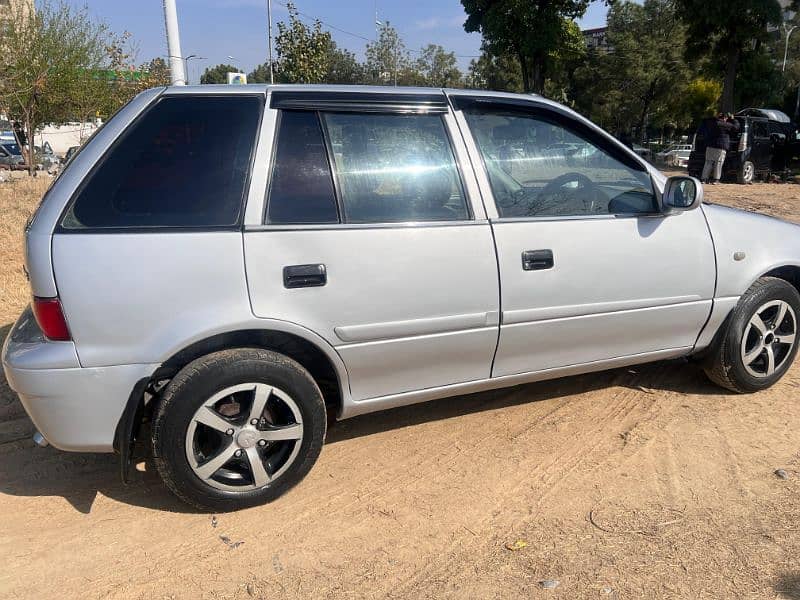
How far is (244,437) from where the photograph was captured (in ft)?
9.50

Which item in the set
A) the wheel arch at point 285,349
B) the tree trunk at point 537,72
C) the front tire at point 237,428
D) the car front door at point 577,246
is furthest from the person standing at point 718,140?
the front tire at point 237,428

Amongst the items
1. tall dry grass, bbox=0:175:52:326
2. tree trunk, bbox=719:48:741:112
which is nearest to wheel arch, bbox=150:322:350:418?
tall dry grass, bbox=0:175:52:326

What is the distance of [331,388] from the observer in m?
3.33

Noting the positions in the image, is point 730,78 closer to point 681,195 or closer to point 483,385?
point 681,195

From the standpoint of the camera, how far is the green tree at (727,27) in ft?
78.6

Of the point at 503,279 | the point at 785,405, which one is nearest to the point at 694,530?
the point at 503,279

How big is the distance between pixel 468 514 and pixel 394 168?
169 cm

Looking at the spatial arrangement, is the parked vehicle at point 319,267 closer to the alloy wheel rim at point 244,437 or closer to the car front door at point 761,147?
the alloy wheel rim at point 244,437

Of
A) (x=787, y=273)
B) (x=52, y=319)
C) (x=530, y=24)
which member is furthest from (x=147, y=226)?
(x=530, y=24)

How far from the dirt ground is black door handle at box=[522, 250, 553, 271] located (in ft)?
3.31

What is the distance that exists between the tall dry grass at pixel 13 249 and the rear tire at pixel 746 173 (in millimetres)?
17347

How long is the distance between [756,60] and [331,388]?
104 feet

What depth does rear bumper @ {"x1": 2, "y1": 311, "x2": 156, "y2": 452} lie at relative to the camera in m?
2.63

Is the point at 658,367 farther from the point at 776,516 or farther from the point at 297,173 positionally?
the point at 297,173
